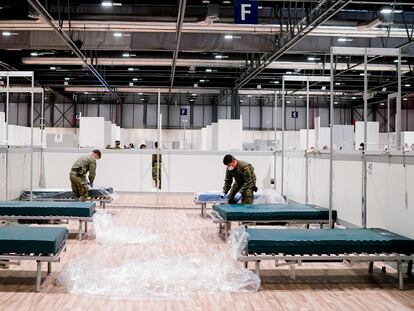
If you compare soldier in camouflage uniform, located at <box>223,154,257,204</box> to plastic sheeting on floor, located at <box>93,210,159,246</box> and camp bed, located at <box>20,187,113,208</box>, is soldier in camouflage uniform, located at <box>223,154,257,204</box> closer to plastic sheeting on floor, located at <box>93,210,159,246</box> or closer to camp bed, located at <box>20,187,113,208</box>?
plastic sheeting on floor, located at <box>93,210,159,246</box>

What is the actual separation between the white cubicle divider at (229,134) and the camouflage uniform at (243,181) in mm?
5107

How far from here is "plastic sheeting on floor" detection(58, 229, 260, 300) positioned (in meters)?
4.34

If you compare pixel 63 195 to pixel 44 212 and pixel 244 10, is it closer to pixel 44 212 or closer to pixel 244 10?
pixel 44 212

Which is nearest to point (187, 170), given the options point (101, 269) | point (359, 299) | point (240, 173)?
point (240, 173)

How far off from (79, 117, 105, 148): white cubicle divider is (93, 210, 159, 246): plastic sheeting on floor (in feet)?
15.5

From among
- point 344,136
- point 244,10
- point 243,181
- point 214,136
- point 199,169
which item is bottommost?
point 243,181

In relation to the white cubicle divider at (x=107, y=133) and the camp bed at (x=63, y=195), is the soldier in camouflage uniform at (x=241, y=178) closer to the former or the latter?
the camp bed at (x=63, y=195)

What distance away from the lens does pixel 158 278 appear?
4.68m

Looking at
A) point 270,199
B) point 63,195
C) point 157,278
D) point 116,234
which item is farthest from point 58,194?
point 157,278

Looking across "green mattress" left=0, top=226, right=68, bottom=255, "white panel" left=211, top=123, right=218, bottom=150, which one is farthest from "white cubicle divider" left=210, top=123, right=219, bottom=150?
"green mattress" left=0, top=226, right=68, bottom=255

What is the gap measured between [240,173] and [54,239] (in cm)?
366

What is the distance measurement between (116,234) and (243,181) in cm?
220

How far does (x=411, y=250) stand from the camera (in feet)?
15.6

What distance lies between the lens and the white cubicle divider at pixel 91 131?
484 inches
